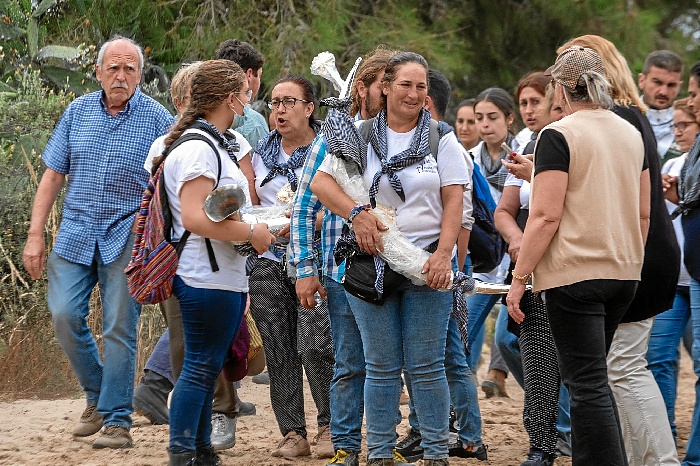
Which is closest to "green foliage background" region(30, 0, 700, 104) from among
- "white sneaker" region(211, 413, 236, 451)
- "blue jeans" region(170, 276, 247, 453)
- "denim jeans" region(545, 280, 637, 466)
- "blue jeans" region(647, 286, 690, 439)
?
"white sneaker" region(211, 413, 236, 451)

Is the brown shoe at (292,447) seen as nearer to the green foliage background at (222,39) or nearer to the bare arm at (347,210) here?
the bare arm at (347,210)

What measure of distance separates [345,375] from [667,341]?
176 cm

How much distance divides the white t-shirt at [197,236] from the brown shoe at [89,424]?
1.65m

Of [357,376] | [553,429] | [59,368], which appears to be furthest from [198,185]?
[59,368]

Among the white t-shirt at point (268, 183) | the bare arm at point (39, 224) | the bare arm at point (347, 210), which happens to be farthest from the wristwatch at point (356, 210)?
the bare arm at point (39, 224)

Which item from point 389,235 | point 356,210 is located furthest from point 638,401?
point 356,210

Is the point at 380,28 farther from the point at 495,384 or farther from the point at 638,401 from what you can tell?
the point at 638,401

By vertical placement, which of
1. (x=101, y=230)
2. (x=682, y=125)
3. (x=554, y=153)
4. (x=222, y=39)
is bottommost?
(x=101, y=230)

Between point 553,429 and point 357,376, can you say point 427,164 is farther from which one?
point 553,429

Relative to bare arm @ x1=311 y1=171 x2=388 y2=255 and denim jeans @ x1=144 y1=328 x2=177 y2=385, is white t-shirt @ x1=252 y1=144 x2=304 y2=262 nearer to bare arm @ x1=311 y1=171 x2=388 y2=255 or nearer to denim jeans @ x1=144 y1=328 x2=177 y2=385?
bare arm @ x1=311 y1=171 x2=388 y2=255

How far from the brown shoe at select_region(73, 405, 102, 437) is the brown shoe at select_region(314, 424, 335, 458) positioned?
124 centimetres

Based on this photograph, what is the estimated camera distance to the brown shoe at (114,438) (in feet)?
18.9

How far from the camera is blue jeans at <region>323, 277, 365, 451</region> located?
17.1 feet

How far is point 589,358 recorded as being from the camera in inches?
174
